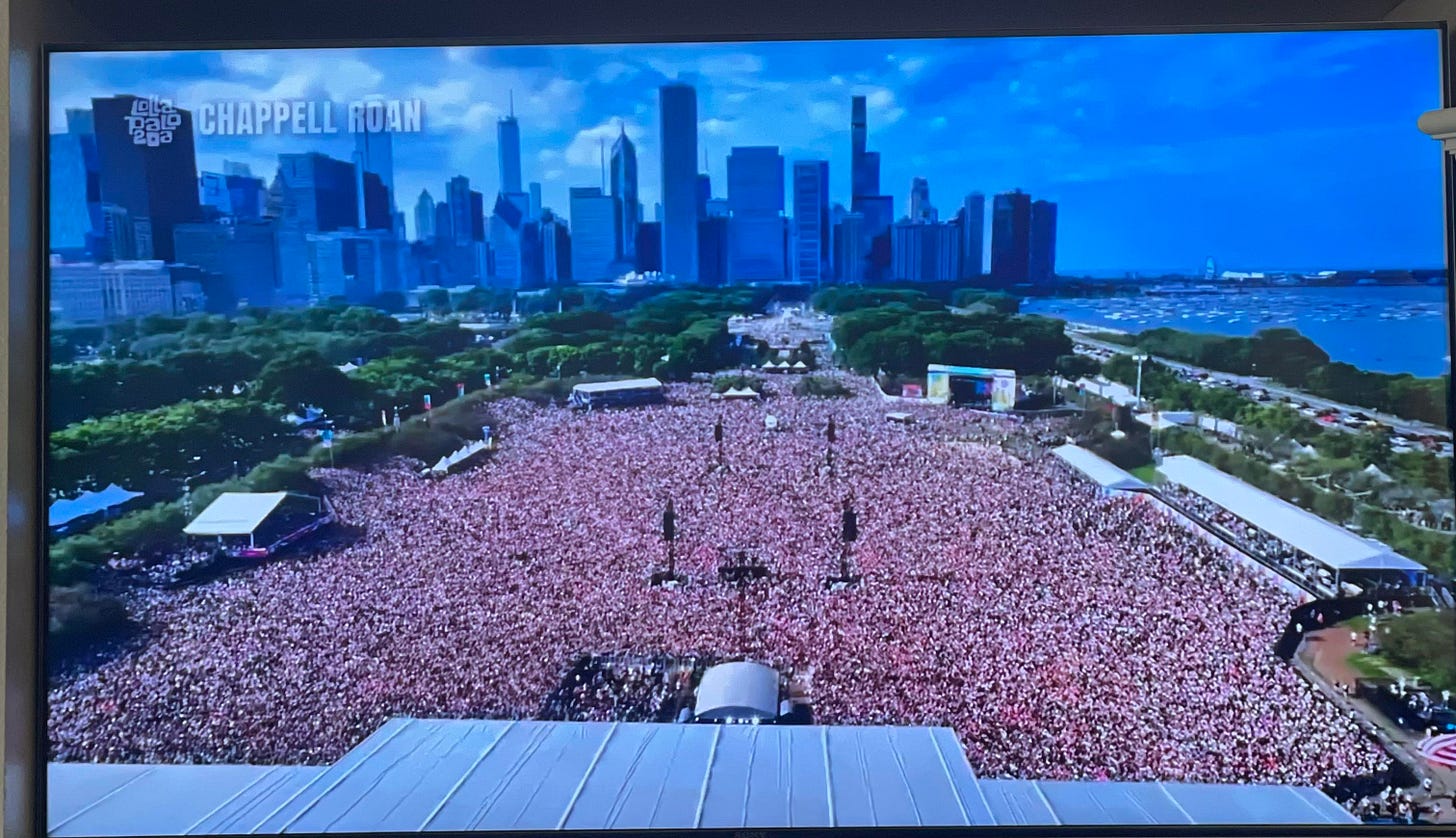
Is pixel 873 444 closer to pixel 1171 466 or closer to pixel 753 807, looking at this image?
pixel 1171 466

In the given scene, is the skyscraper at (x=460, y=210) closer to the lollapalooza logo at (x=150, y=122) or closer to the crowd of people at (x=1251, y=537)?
the lollapalooza logo at (x=150, y=122)

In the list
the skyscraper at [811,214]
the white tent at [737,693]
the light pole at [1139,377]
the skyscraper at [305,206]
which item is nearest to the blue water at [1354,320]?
the light pole at [1139,377]

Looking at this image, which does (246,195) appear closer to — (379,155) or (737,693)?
(379,155)

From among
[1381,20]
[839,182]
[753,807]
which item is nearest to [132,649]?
[753,807]

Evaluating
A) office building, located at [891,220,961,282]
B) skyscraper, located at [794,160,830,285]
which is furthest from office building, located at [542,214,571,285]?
office building, located at [891,220,961,282]

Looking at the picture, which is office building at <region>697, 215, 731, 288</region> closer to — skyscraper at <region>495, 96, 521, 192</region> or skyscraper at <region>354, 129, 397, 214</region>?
skyscraper at <region>495, 96, 521, 192</region>

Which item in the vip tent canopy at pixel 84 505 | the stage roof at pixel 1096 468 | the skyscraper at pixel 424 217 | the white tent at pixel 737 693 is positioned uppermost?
the skyscraper at pixel 424 217
